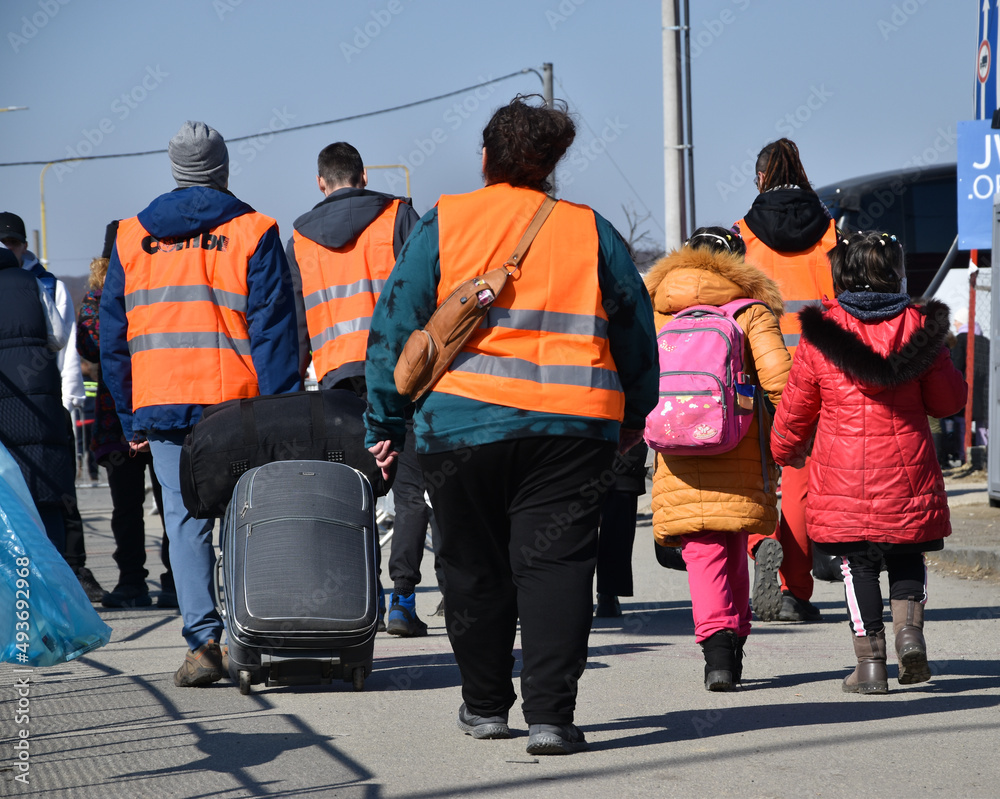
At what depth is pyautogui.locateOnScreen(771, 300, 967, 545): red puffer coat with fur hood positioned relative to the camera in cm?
473

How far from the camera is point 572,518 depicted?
381 cm

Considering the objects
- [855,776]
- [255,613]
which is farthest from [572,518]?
[255,613]

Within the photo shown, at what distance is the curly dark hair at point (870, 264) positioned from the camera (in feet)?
15.9

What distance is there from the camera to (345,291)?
6211mm

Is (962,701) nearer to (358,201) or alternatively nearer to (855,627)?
(855,627)

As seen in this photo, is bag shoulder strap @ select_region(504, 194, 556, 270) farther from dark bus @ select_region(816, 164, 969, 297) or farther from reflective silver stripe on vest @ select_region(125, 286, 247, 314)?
dark bus @ select_region(816, 164, 969, 297)

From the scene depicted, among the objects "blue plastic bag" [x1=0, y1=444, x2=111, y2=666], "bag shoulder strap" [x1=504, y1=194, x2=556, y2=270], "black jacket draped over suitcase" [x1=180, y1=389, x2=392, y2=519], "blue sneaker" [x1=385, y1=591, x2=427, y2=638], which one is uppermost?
"bag shoulder strap" [x1=504, y1=194, x2=556, y2=270]

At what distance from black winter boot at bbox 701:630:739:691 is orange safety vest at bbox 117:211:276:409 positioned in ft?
6.54

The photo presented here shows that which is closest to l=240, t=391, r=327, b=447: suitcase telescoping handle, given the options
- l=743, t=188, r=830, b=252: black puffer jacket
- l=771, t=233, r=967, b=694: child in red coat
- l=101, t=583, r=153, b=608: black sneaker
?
l=771, t=233, r=967, b=694: child in red coat

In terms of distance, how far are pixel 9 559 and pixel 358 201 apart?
9.36ft

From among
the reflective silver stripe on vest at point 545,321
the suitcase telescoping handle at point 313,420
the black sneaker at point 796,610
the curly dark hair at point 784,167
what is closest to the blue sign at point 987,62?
the curly dark hair at point 784,167

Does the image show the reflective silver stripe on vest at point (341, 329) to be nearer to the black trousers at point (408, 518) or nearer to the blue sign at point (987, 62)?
the black trousers at point (408, 518)

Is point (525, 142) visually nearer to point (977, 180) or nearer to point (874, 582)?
point (874, 582)

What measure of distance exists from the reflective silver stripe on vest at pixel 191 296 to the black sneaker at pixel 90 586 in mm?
2933
